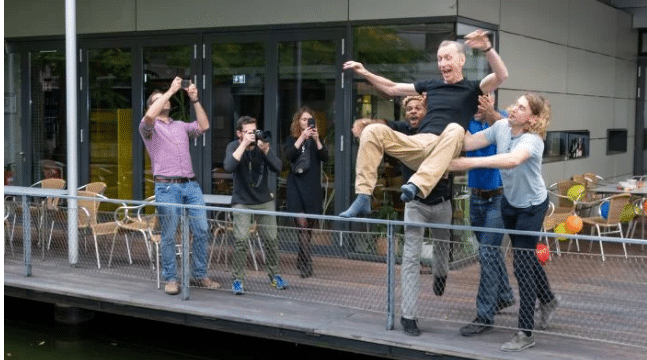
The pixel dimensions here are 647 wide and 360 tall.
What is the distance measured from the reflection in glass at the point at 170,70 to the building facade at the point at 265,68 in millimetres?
15

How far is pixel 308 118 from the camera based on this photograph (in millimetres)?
7992

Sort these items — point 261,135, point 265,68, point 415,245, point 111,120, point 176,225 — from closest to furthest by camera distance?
1. point 415,245
2. point 176,225
3. point 261,135
4. point 265,68
5. point 111,120

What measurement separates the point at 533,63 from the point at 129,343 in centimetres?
539

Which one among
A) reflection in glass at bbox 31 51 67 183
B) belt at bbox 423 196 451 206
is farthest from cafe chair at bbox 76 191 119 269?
reflection in glass at bbox 31 51 67 183

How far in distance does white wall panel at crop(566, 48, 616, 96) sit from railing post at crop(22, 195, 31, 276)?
6900 mm

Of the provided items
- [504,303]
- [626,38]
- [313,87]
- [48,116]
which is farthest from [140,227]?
[626,38]

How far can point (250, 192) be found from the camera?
733 cm

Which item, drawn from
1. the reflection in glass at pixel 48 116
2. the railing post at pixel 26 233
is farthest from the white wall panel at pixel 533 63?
the reflection in glass at pixel 48 116

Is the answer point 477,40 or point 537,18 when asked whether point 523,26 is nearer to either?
point 537,18

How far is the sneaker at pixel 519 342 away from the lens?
5621 millimetres

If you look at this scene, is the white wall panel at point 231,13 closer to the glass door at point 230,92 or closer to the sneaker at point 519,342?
the glass door at point 230,92

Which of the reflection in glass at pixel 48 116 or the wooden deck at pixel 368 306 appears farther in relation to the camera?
the reflection in glass at pixel 48 116

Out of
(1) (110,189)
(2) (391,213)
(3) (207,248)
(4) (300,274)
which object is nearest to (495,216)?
(4) (300,274)

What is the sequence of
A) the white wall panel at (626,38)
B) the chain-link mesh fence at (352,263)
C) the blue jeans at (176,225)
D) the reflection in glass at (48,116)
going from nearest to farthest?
the chain-link mesh fence at (352,263) → the blue jeans at (176,225) → the reflection in glass at (48,116) → the white wall panel at (626,38)
